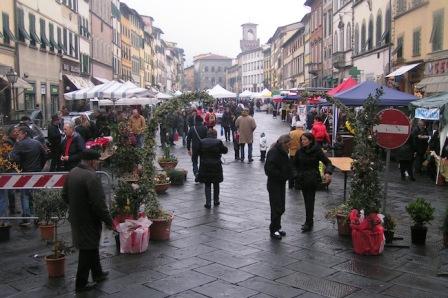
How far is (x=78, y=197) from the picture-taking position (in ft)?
19.6

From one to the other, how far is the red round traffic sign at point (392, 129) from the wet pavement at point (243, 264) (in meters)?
1.47

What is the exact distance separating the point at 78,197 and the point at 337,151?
1221 centimetres

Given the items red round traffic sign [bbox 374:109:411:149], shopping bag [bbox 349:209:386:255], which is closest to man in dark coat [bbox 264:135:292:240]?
shopping bag [bbox 349:209:386:255]

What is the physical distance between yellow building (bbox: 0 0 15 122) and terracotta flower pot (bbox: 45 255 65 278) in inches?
767

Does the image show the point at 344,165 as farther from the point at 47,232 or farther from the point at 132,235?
the point at 47,232

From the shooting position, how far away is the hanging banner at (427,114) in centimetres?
1390

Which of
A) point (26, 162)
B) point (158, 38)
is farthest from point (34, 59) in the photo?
point (158, 38)

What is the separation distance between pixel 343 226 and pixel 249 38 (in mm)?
146626

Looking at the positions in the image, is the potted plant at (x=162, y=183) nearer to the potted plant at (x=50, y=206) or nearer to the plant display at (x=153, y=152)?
the plant display at (x=153, y=152)

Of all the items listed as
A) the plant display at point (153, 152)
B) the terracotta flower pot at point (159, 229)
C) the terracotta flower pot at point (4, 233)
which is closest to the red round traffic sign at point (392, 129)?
the plant display at point (153, 152)

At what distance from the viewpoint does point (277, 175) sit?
27.5ft

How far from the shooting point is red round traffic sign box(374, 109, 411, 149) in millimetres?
8258

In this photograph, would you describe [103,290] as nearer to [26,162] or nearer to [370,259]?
[370,259]

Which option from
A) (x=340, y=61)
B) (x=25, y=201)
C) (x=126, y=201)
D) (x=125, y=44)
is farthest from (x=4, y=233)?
(x=125, y=44)
